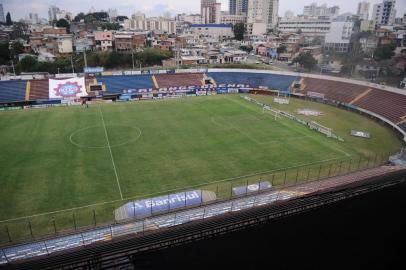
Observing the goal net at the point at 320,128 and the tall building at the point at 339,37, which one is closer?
the goal net at the point at 320,128

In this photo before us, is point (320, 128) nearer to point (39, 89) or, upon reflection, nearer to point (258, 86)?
point (258, 86)

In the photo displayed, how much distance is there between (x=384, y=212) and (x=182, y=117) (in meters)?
27.7

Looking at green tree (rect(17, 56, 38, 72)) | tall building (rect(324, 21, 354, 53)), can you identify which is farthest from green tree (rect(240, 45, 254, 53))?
green tree (rect(17, 56, 38, 72))

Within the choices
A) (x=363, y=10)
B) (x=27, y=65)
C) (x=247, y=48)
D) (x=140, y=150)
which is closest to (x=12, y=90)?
(x=27, y=65)

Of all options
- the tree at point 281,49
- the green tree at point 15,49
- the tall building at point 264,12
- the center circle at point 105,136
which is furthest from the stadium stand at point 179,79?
the tall building at point 264,12

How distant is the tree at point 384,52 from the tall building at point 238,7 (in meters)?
140

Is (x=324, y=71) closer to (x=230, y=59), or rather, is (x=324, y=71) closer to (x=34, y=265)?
(x=230, y=59)

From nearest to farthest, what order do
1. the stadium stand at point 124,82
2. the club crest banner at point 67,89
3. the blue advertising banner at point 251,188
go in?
the blue advertising banner at point 251,188 → the club crest banner at point 67,89 → the stadium stand at point 124,82

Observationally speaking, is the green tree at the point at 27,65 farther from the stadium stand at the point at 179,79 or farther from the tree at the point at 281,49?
the tree at the point at 281,49

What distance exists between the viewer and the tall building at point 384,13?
34275 millimetres

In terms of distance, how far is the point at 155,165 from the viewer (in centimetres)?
2406

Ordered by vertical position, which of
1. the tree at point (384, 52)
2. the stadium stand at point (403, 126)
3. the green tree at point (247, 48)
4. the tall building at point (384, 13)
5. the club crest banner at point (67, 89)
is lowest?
the stadium stand at point (403, 126)

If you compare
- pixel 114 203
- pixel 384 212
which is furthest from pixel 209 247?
pixel 114 203

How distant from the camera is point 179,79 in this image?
51750 millimetres
